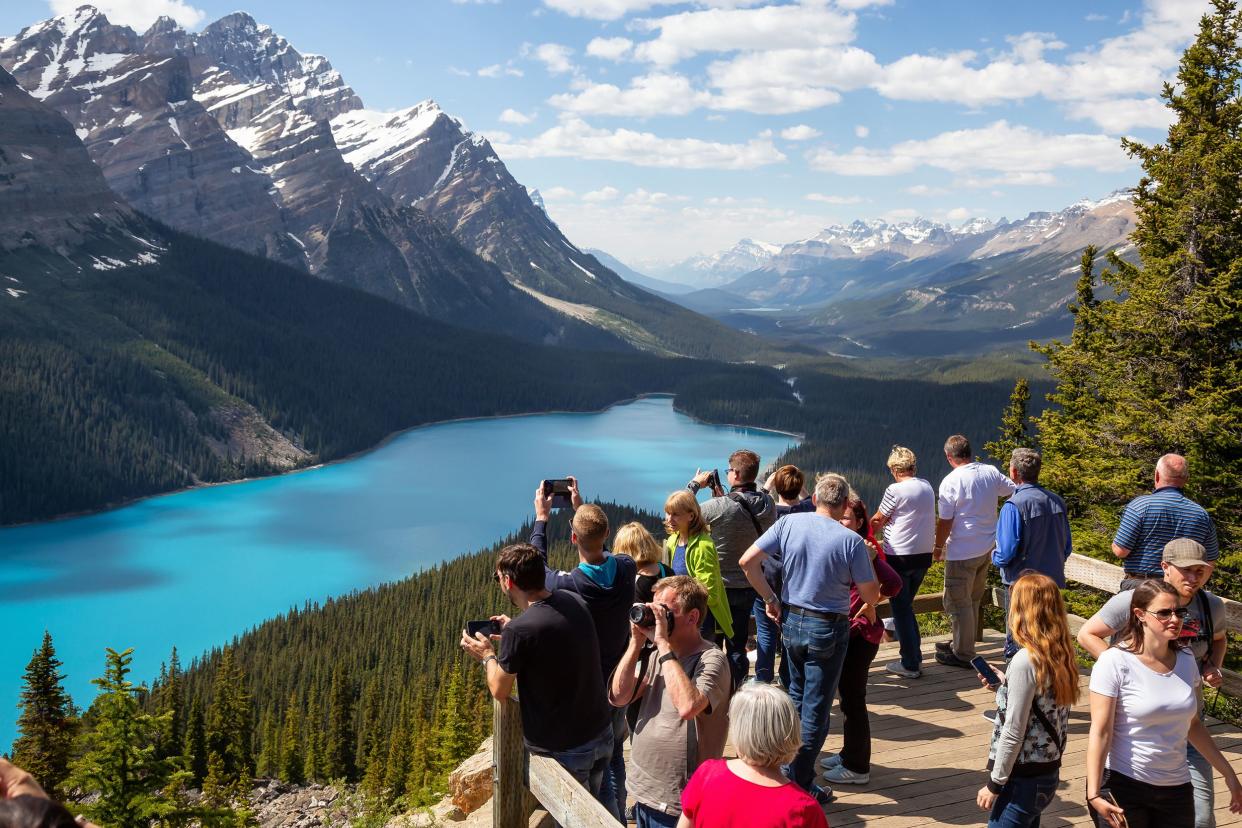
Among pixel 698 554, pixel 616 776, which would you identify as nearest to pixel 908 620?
pixel 698 554

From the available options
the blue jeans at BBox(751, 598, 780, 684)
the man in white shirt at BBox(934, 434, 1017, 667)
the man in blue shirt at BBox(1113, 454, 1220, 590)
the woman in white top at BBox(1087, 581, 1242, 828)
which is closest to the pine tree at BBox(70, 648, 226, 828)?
the blue jeans at BBox(751, 598, 780, 684)

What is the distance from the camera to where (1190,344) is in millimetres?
21578

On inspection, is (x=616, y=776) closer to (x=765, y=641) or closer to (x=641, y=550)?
(x=641, y=550)

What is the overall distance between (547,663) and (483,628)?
2.37 ft

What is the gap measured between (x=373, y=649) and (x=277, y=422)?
114 metres

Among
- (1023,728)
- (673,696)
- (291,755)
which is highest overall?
(673,696)

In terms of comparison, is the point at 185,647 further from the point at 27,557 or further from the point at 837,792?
the point at 837,792

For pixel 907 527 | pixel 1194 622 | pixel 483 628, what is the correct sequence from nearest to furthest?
pixel 483 628, pixel 1194 622, pixel 907 527

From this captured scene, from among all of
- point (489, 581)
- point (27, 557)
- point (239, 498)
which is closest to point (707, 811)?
point (489, 581)

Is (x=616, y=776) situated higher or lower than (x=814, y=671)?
lower

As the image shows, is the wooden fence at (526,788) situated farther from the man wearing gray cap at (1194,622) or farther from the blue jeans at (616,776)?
the man wearing gray cap at (1194,622)

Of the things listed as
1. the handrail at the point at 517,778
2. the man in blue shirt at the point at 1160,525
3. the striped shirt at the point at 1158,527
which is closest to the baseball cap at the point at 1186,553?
the man in blue shirt at the point at 1160,525

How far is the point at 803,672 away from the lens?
962 centimetres

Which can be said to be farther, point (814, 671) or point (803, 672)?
point (803, 672)
